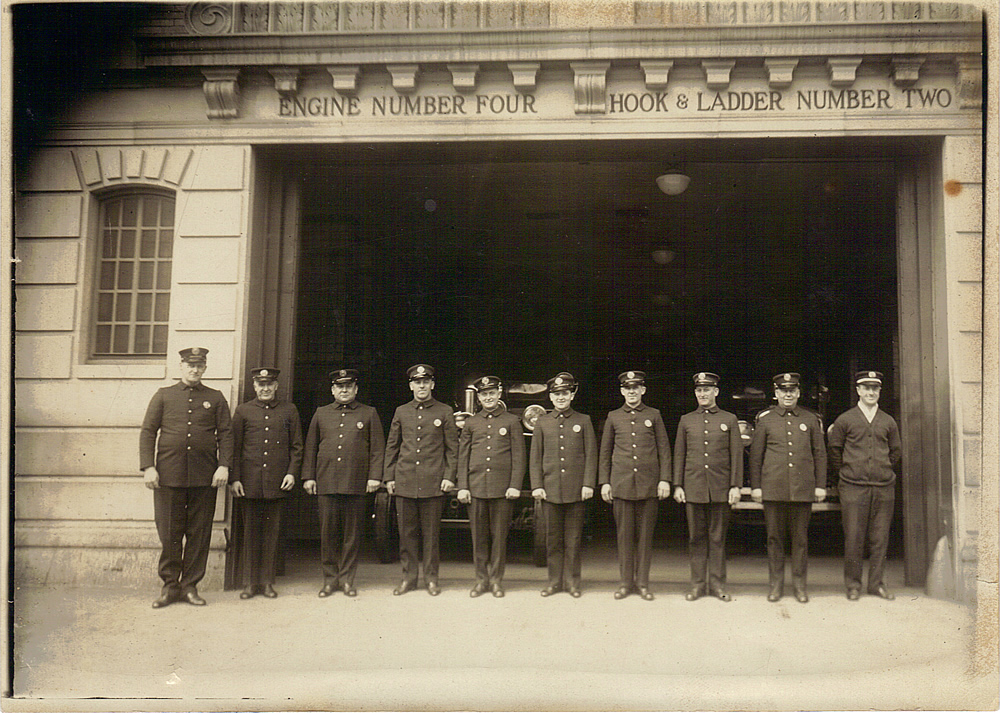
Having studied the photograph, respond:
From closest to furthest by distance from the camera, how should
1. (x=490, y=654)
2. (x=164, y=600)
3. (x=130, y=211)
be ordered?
1. (x=490, y=654)
2. (x=164, y=600)
3. (x=130, y=211)

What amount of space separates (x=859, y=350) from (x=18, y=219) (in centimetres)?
581

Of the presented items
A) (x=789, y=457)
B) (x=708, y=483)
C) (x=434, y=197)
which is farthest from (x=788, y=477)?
(x=434, y=197)

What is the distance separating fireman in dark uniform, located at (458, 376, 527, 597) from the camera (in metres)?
4.76

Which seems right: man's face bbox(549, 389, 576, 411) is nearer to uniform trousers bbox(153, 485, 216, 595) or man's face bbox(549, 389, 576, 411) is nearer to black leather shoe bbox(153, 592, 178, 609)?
uniform trousers bbox(153, 485, 216, 595)

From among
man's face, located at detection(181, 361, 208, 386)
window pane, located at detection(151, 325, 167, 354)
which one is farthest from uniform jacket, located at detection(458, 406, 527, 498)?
window pane, located at detection(151, 325, 167, 354)

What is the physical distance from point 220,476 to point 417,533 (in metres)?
1.35

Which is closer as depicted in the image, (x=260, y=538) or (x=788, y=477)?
(x=788, y=477)

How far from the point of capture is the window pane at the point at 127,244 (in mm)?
4863

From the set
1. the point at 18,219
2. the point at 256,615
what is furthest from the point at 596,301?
the point at 18,219

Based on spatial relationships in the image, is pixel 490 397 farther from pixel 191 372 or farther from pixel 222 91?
pixel 222 91

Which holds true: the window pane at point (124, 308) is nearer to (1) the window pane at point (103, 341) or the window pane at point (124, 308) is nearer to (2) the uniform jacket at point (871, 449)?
(1) the window pane at point (103, 341)

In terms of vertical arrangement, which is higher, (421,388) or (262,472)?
(421,388)

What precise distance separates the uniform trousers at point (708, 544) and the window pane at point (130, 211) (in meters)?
4.31

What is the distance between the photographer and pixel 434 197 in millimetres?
5051
